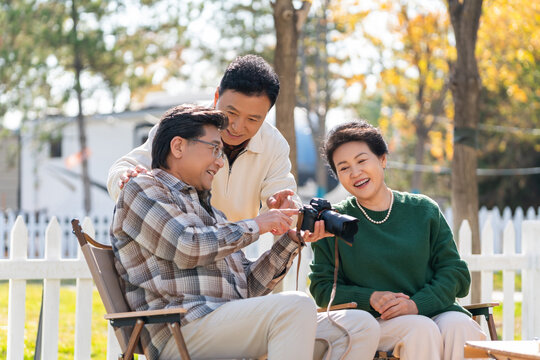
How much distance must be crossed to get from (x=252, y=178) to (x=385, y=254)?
82 cm

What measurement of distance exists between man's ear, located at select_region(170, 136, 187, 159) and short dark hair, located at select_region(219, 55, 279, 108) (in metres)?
0.60

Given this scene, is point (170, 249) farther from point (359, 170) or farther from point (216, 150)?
point (359, 170)

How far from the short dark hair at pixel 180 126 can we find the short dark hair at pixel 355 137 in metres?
0.75

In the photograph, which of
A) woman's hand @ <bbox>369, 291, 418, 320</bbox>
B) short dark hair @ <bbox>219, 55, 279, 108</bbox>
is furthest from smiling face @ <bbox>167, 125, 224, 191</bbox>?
woman's hand @ <bbox>369, 291, 418, 320</bbox>

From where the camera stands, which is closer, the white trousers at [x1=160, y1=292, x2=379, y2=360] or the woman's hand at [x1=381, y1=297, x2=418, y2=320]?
the white trousers at [x1=160, y1=292, x2=379, y2=360]

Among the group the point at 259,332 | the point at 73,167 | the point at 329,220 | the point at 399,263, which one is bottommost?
the point at 259,332

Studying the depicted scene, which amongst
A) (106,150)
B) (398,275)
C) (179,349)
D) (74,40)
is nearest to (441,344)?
(398,275)

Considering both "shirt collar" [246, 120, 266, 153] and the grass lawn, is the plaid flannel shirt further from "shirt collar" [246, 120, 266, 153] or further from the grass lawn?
the grass lawn

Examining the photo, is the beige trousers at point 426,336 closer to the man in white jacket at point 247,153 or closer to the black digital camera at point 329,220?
the black digital camera at point 329,220

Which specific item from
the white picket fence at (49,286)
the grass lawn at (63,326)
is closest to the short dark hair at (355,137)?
the white picket fence at (49,286)

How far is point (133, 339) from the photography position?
2.70 meters

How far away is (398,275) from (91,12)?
13.2 meters

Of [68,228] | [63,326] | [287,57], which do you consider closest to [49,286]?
[287,57]

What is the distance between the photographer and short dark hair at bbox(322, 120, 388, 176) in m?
3.48
